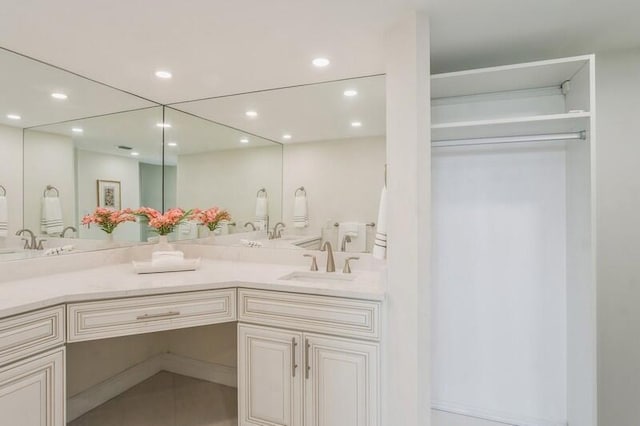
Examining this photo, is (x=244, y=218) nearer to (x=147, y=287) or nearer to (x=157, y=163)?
(x=157, y=163)

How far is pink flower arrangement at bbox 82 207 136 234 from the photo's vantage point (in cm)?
244

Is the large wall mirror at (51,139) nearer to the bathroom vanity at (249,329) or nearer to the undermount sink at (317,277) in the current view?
the bathroom vanity at (249,329)

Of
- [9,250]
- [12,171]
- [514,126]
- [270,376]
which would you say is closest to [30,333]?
[9,250]

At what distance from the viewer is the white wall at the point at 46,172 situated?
2059mm

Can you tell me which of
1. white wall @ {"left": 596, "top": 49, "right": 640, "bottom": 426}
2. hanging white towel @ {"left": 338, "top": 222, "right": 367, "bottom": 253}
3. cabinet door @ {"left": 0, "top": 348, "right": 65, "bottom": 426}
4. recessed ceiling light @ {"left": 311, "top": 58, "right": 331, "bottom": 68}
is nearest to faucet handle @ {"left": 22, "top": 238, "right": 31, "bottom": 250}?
cabinet door @ {"left": 0, "top": 348, "right": 65, "bottom": 426}

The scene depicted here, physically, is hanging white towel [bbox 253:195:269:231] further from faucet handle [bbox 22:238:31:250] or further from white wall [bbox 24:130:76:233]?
faucet handle [bbox 22:238:31:250]

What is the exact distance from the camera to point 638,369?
1.97m

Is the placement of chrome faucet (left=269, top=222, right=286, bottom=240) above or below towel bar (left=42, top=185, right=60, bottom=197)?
below

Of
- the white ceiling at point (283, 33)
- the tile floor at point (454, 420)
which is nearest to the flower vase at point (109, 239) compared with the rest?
the white ceiling at point (283, 33)

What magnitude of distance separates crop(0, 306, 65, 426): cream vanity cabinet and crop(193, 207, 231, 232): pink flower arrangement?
4.39 feet

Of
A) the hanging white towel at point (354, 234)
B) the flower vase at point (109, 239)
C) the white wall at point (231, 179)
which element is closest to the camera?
the hanging white towel at point (354, 234)

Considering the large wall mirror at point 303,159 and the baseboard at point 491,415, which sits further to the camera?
the large wall mirror at point 303,159

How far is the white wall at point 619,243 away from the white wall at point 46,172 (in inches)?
129

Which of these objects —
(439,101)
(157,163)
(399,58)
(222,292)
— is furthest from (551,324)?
(157,163)
